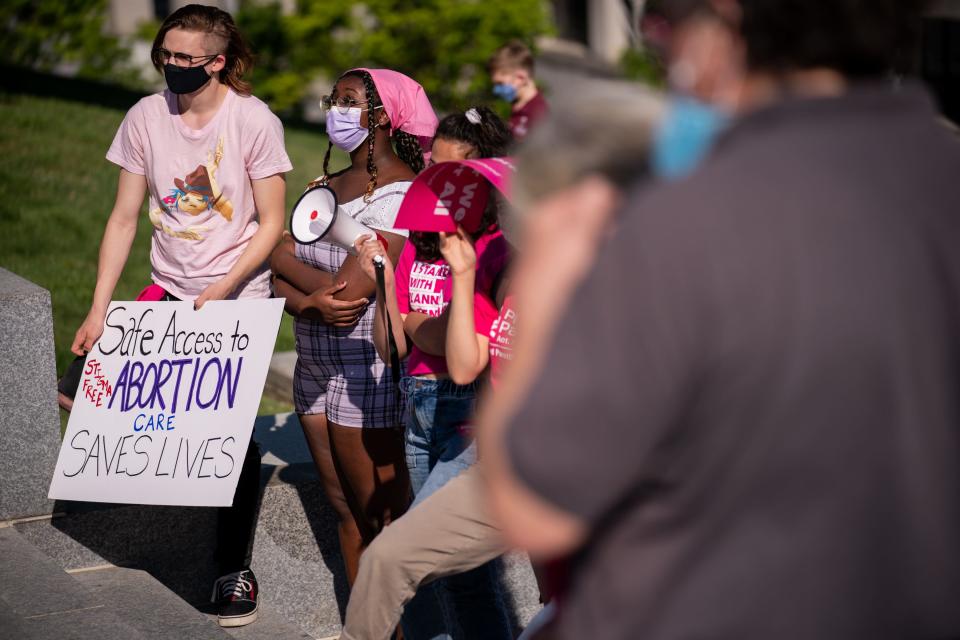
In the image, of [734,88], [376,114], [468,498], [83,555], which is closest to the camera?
[734,88]

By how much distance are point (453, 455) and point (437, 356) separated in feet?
1.04

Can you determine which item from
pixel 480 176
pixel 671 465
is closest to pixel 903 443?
pixel 671 465

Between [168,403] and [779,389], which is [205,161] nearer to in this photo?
[168,403]

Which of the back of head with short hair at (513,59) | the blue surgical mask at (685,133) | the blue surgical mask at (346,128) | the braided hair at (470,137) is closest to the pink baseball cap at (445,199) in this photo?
the braided hair at (470,137)

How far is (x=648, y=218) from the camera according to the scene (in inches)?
54.5

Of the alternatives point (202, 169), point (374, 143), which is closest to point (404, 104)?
point (374, 143)

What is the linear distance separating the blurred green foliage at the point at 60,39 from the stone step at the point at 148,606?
12101mm

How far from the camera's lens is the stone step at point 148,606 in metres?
3.87

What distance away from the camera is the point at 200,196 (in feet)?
14.3

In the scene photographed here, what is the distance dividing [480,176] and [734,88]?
6.07 ft

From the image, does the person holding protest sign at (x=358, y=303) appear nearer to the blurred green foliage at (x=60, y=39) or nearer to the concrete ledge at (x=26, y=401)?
the concrete ledge at (x=26, y=401)

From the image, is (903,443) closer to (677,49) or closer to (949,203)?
(949,203)

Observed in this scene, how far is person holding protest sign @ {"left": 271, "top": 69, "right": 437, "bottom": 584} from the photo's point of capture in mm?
4156

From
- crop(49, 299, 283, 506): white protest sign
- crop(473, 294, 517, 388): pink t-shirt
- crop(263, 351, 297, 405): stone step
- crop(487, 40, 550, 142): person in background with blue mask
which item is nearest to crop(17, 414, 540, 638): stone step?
crop(49, 299, 283, 506): white protest sign
